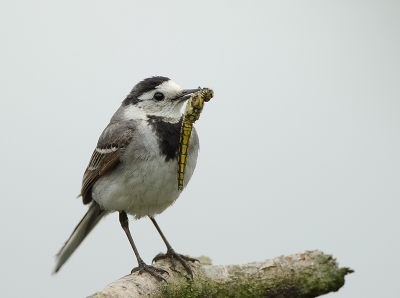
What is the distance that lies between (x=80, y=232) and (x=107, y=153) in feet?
3.67

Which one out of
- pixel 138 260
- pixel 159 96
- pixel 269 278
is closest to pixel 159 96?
pixel 159 96

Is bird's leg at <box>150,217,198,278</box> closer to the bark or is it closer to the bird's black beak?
the bark

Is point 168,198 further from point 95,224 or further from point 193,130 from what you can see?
point 95,224

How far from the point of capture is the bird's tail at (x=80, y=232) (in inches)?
265

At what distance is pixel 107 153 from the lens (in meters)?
6.14

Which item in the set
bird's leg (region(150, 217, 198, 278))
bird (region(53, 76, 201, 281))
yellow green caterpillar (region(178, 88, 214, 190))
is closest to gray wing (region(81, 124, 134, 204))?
bird (region(53, 76, 201, 281))

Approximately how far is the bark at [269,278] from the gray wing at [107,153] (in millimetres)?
1040

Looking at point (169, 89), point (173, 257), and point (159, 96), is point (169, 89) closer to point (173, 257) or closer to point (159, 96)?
point (159, 96)

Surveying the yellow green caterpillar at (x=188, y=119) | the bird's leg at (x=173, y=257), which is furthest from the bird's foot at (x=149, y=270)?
the yellow green caterpillar at (x=188, y=119)

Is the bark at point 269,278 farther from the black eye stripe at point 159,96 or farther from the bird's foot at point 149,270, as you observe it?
the black eye stripe at point 159,96

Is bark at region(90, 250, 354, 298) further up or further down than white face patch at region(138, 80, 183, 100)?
further down

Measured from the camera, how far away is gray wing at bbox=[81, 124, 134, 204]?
6.00 m

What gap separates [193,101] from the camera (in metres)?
5.88

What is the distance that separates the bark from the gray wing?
1.04m
